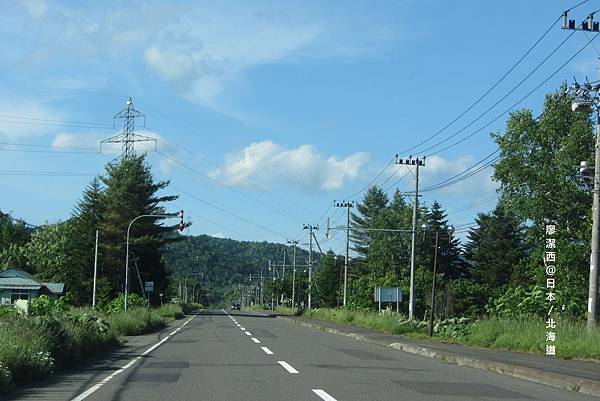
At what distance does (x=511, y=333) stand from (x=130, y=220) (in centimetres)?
5325

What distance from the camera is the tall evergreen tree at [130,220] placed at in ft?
237

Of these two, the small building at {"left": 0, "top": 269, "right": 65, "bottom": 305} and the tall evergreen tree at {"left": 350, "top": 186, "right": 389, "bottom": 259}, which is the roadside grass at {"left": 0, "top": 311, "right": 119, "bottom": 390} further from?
the tall evergreen tree at {"left": 350, "top": 186, "right": 389, "bottom": 259}

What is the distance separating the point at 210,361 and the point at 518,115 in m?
30.5

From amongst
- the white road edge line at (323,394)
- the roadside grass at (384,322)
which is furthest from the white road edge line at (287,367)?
the roadside grass at (384,322)

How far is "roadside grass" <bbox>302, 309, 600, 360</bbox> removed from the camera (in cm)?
2097

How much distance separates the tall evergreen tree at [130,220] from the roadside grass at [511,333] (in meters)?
38.9

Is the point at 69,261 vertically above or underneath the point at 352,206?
underneath

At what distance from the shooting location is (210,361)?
18016mm

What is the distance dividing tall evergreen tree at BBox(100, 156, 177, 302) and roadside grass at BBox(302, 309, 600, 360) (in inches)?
1531

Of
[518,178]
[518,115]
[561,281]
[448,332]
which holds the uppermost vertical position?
[518,115]

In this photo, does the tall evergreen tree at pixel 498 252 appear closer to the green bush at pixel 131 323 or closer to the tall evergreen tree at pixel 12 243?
the green bush at pixel 131 323

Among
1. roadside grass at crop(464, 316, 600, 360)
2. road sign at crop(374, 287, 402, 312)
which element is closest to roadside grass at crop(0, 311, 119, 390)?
roadside grass at crop(464, 316, 600, 360)

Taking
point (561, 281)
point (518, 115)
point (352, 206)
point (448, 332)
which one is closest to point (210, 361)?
point (448, 332)

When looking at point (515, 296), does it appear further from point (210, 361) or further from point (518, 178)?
point (210, 361)
